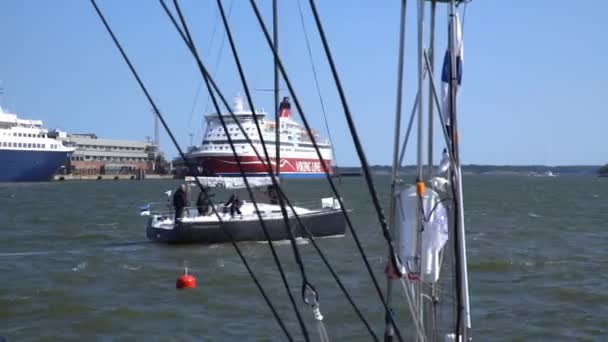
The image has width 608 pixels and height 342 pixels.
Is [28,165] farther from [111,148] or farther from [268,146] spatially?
[111,148]

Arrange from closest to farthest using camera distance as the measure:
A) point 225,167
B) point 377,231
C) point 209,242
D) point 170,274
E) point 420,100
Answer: point 420,100 < point 170,274 < point 209,242 < point 377,231 < point 225,167

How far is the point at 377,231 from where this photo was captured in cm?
2748

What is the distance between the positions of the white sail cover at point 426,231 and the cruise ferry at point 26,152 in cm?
8725

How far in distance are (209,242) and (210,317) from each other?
29.7ft

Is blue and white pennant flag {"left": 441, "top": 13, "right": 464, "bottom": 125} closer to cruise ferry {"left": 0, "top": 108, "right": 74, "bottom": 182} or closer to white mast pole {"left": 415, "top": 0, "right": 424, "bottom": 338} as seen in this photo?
A: white mast pole {"left": 415, "top": 0, "right": 424, "bottom": 338}

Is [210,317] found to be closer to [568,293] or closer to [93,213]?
[568,293]

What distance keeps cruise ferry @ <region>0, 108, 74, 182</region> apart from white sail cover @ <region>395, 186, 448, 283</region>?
8725 cm

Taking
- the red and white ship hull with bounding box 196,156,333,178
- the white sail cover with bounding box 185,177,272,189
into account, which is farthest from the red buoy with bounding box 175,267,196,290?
the red and white ship hull with bounding box 196,156,333,178

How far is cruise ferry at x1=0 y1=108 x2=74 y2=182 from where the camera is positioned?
86.9 m

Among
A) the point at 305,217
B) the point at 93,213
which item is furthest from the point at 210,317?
Result: the point at 93,213

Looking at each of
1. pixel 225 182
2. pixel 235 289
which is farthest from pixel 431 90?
pixel 225 182

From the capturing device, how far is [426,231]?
456cm

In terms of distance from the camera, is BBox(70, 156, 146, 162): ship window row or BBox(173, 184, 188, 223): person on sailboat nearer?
BBox(173, 184, 188, 223): person on sailboat

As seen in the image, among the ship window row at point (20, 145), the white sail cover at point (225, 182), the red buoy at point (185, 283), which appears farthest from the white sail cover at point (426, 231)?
the ship window row at point (20, 145)
